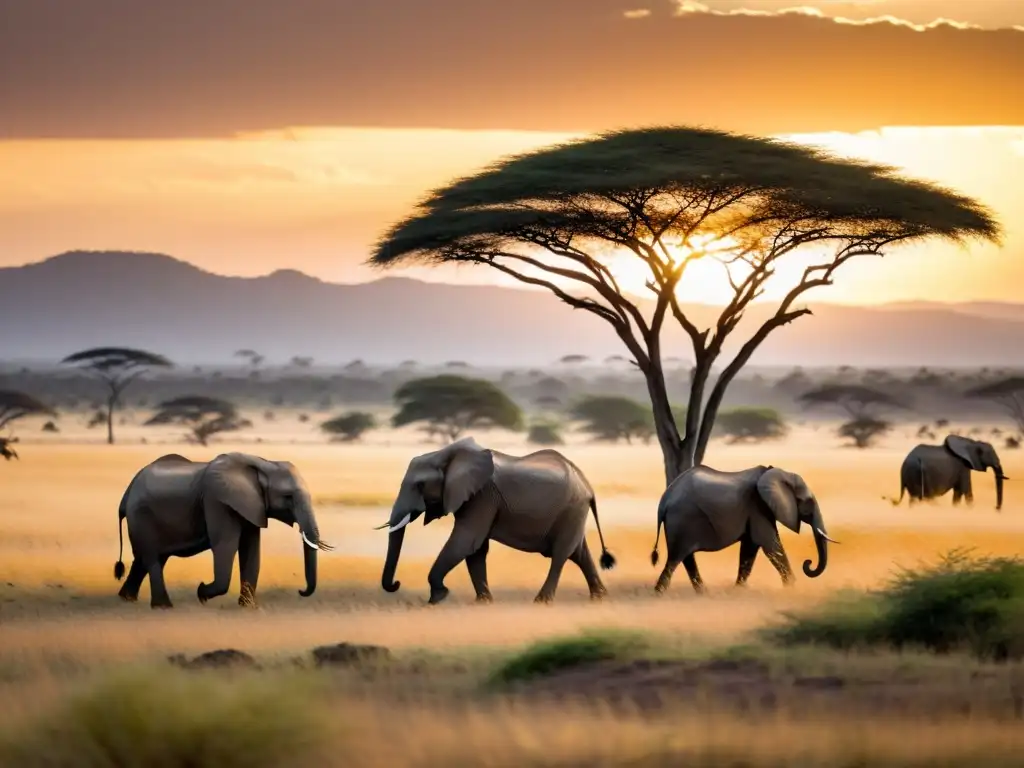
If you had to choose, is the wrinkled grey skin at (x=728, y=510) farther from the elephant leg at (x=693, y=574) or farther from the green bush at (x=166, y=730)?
the green bush at (x=166, y=730)

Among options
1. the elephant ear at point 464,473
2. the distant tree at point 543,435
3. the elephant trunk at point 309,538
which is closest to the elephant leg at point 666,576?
the elephant ear at point 464,473

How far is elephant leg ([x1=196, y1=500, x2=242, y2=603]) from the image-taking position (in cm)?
2008

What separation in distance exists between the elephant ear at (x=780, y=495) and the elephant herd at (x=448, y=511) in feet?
0.06

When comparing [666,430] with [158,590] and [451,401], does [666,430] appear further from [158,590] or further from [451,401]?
[451,401]

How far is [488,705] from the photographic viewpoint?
13.0 metres

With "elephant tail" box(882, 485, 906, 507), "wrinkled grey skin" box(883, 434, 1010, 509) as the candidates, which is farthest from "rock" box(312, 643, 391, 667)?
"elephant tail" box(882, 485, 906, 507)

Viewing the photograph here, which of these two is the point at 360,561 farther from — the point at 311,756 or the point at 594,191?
the point at 311,756

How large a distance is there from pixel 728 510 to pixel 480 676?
7786 mm

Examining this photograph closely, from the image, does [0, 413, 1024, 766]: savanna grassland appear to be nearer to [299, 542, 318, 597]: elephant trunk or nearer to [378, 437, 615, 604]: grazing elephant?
[299, 542, 318, 597]: elephant trunk

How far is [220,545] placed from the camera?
2016 centimetres

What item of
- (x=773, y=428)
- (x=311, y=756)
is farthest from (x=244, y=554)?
(x=773, y=428)

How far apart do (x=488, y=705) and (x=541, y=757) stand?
2479 millimetres

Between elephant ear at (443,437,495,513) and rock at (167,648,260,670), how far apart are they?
19.0ft

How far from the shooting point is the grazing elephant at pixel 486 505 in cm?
2058
